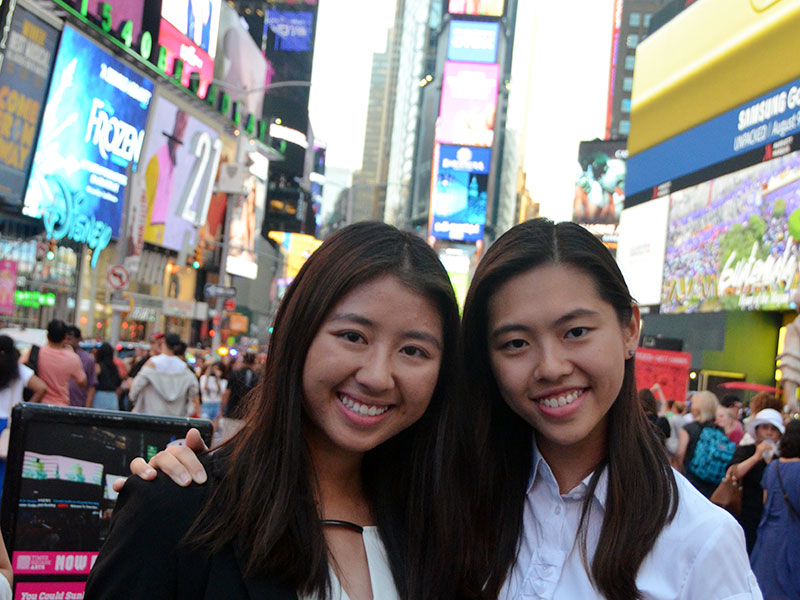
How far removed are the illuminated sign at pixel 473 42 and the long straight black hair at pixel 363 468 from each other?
9826cm

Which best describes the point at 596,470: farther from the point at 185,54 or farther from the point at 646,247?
the point at 185,54

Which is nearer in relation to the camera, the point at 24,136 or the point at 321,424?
the point at 321,424

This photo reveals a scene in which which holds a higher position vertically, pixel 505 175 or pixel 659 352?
pixel 505 175

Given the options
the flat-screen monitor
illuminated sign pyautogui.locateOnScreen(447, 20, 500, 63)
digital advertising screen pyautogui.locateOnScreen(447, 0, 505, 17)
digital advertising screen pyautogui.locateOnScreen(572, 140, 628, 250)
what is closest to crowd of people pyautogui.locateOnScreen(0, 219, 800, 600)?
the flat-screen monitor

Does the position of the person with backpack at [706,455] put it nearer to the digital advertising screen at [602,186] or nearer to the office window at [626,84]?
the digital advertising screen at [602,186]

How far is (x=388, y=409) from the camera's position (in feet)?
8.07

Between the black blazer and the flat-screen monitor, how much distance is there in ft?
6.33

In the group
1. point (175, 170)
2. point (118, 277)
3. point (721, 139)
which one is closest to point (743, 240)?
point (721, 139)

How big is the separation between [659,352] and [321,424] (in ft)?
48.2

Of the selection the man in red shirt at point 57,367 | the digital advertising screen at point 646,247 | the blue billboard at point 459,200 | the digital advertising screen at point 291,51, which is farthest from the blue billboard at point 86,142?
the digital advertising screen at point 291,51

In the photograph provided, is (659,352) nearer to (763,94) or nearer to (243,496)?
(243,496)

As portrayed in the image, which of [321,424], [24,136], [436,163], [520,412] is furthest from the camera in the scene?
[436,163]

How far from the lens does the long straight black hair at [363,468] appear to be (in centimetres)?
224

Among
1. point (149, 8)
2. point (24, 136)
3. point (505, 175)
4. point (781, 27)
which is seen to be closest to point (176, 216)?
point (149, 8)
